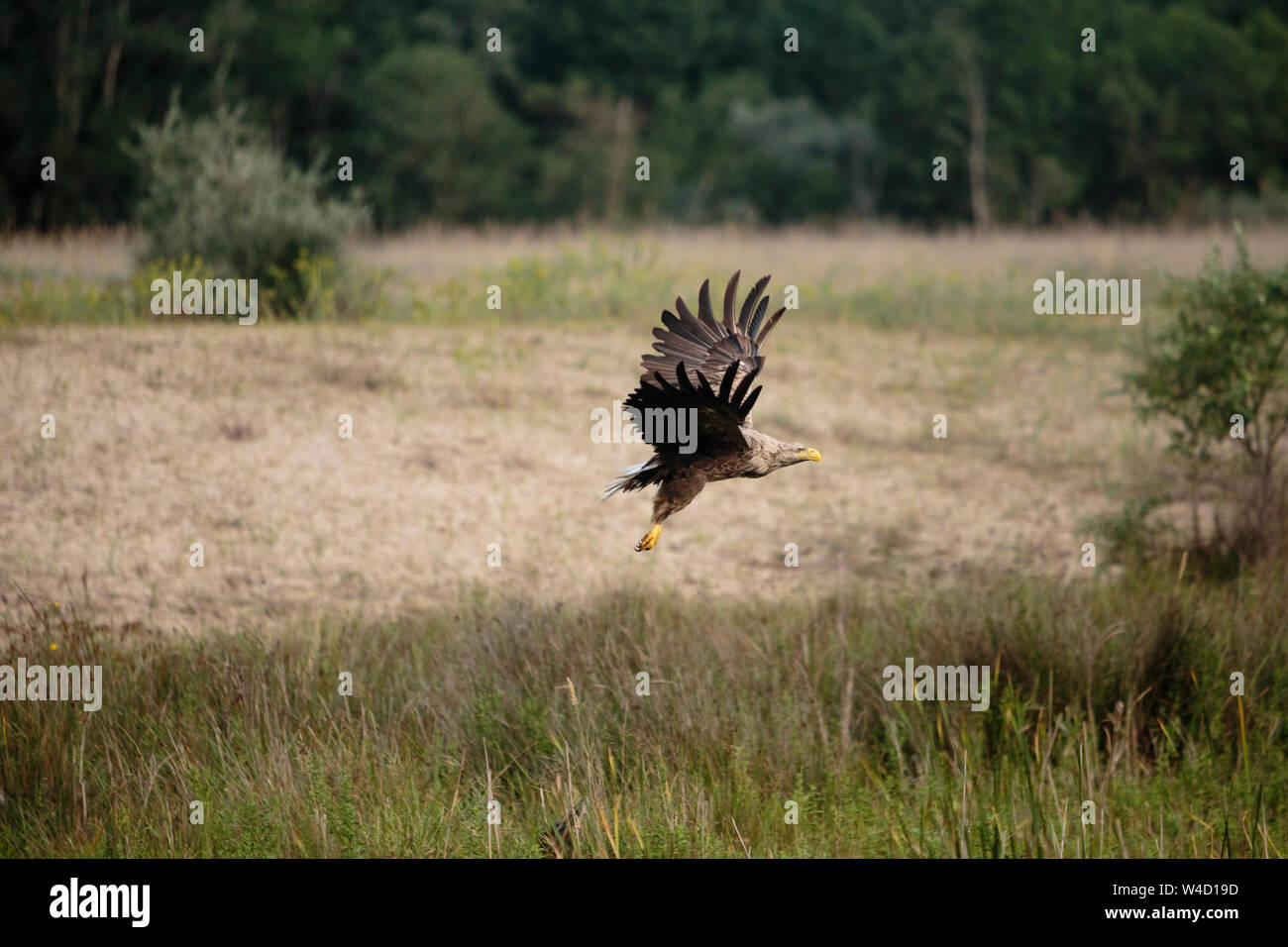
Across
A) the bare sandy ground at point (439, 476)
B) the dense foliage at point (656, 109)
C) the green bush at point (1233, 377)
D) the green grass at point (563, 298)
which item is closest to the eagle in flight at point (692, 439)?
the bare sandy ground at point (439, 476)

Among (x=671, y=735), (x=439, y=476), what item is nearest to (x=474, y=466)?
(x=439, y=476)

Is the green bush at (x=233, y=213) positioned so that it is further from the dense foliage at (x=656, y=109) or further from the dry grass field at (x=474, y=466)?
the dense foliage at (x=656, y=109)

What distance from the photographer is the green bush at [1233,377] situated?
8.26 meters

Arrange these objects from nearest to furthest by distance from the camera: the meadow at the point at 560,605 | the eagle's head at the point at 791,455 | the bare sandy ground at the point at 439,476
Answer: the eagle's head at the point at 791,455 < the meadow at the point at 560,605 < the bare sandy ground at the point at 439,476

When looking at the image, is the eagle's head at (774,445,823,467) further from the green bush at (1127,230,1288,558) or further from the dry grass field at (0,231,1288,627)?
the green bush at (1127,230,1288,558)

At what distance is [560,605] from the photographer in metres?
6.62

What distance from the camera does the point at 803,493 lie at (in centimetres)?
1033

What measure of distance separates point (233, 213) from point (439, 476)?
5.91m

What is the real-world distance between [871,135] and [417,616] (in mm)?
30843

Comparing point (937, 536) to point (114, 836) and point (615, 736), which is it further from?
point (114, 836)

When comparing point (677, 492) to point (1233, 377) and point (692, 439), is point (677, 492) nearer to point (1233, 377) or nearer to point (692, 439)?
point (692, 439)

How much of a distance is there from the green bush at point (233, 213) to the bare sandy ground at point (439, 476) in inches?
65.2
